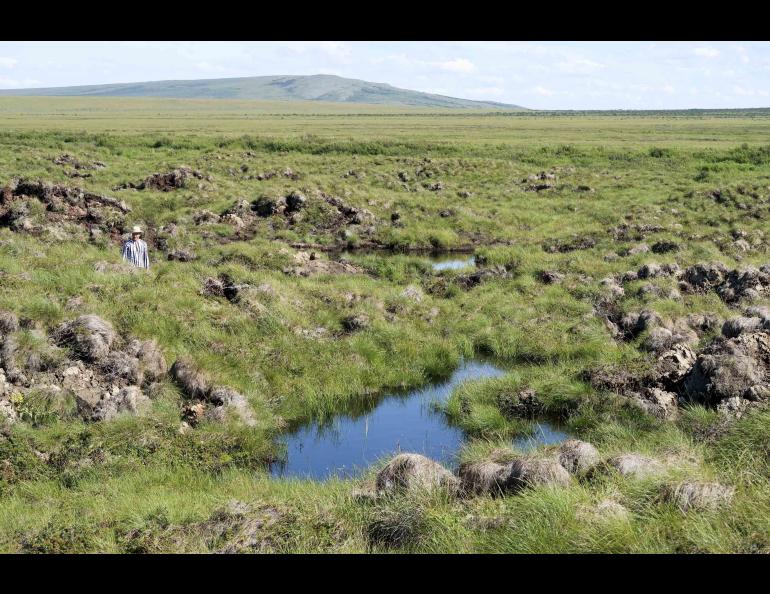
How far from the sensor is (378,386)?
15.3m

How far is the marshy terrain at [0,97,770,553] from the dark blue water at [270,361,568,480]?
61mm

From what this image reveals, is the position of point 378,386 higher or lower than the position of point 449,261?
lower

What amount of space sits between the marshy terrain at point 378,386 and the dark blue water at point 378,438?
0.06 m

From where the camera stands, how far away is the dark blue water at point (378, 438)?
1182 cm

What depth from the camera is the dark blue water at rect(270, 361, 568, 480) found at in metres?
11.8

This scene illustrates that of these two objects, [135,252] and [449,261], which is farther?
[449,261]

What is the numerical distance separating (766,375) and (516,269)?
1347 centimetres

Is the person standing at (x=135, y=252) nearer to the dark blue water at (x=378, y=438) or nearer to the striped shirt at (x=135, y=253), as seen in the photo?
the striped shirt at (x=135, y=253)

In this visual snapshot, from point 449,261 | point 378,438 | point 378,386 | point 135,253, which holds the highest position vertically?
point 135,253

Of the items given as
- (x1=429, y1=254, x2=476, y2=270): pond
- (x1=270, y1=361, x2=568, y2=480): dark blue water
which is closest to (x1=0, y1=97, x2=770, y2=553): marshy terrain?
(x1=270, y1=361, x2=568, y2=480): dark blue water

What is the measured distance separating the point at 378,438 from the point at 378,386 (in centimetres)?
229

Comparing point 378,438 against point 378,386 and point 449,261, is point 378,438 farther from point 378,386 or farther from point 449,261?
point 449,261

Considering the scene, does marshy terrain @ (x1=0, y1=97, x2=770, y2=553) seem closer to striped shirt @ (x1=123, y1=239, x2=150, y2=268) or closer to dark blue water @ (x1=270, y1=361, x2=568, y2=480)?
dark blue water @ (x1=270, y1=361, x2=568, y2=480)

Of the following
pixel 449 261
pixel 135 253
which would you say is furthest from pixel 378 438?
pixel 449 261
